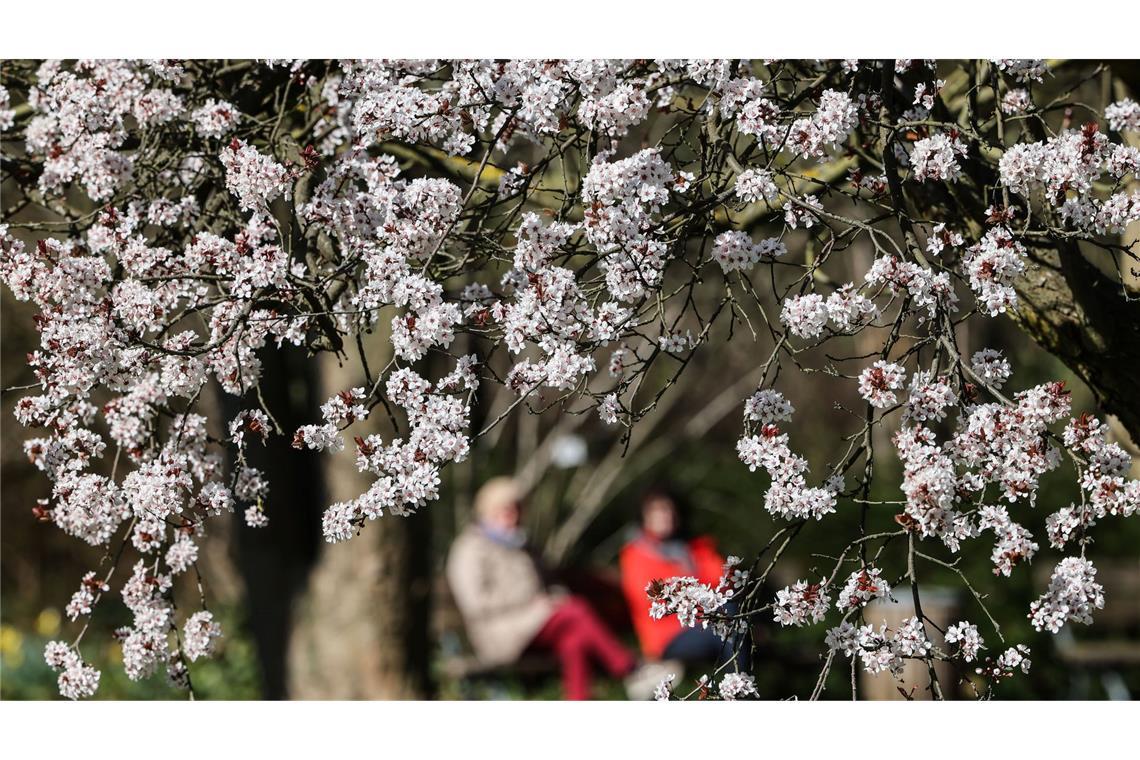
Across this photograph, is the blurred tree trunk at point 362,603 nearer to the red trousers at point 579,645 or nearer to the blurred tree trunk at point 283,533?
the blurred tree trunk at point 283,533

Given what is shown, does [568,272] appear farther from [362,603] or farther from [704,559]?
[704,559]

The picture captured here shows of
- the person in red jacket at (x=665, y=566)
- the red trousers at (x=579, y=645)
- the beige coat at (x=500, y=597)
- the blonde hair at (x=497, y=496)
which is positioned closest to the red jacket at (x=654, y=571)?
the person in red jacket at (x=665, y=566)

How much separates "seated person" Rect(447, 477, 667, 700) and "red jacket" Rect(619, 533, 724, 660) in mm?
295

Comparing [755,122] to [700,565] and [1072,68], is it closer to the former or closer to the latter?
[1072,68]

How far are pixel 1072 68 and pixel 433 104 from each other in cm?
236

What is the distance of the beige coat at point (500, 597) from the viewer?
6.98 meters

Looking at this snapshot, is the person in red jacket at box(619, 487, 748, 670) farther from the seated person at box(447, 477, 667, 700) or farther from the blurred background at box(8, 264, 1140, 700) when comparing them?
the blurred background at box(8, 264, 1140, 700)

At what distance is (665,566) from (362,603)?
179 cm

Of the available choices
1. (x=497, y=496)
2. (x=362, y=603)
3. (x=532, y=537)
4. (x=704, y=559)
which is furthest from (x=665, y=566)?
(x=532, y=537)

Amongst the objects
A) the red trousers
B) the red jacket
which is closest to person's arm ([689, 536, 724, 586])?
the red jacket

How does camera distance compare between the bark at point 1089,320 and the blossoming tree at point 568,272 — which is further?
the bark at point 1089,320

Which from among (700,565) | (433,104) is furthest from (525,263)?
(700,565)

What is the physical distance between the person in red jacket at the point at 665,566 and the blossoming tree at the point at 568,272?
9.91ft
